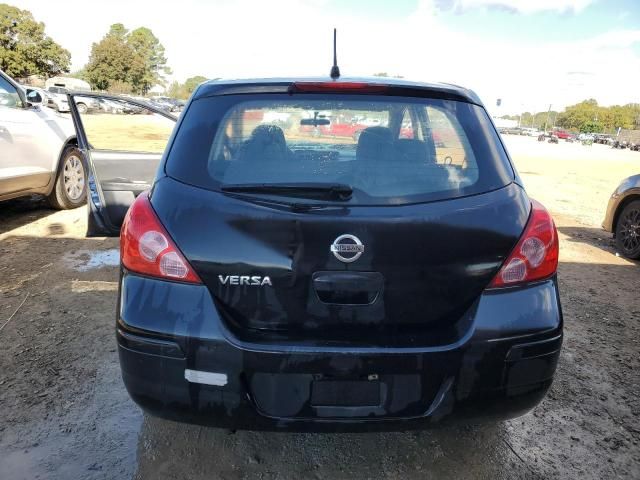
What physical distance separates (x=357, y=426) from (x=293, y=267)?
64cm

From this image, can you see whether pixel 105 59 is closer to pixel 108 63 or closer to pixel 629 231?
pixel 108 63

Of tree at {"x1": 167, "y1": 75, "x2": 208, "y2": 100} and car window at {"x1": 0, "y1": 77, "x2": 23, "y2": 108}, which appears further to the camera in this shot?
tree at {"x1": 167, "y1": 75, "x2": 208, "y2": 100}

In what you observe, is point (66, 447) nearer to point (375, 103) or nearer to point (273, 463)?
point (273, 463)

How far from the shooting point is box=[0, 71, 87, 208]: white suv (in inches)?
223

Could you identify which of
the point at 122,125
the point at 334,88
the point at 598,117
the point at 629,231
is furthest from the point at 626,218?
the point at 598,117

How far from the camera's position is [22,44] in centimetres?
6241

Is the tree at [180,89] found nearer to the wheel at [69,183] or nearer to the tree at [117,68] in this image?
the tree at [117,68]

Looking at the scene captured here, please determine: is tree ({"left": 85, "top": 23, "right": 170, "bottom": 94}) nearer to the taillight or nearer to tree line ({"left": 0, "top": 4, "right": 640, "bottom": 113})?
tree line ({"left": 0, "top": 4, "right": 640, "bottom": 113})

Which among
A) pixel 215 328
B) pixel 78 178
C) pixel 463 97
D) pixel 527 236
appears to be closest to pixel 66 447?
pixel 215 328

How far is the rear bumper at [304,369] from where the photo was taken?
183 cm

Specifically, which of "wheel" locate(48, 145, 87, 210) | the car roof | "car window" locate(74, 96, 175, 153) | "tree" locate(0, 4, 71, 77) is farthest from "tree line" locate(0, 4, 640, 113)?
the car roof

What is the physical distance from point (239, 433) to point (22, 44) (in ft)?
243

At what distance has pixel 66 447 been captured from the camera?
2.38m

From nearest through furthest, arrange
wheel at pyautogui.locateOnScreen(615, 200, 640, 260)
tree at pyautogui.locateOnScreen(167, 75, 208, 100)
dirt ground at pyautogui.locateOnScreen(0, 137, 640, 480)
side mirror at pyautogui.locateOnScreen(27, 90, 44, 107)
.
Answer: dirt ground at pyautogui.locateOnScreen(0, 137, 640, 480) < side mirror at pyautogui.locateOnScreen(27, 90, 44, 107) < wheel at pyautogui.locateOnScreen(615, 200, 640, 260) < tree at pyautogui.locateOnScreen(167, 75, 208, 100)
